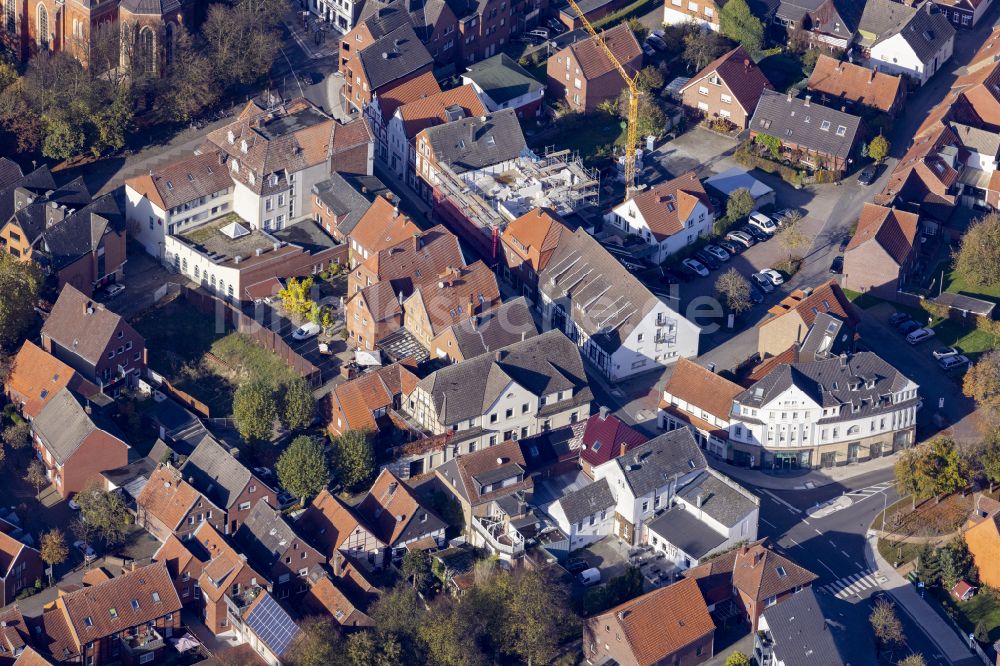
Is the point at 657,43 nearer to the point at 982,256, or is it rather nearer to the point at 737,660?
the point at 982,256

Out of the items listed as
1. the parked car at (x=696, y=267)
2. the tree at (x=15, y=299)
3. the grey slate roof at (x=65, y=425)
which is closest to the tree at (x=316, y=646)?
the grey slate roof at (x=65, y=425)

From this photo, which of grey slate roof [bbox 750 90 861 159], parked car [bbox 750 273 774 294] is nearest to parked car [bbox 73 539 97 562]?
parked car [bbox 750 273 774 294]

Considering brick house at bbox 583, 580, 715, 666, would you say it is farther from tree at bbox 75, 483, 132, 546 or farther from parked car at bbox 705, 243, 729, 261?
parked car at bbox 705, 243, 729, 261

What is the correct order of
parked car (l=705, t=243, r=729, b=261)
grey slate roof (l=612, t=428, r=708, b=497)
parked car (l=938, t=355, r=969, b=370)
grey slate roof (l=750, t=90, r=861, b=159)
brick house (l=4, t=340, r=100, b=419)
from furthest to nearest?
grey slate roof (l=750, t=90, r=861, b=159)
parked car (l=705, t=243, r=729, b=261)
parked car (l=938, t=355, r=969, b=370)
brick house (l=4, t=340, r=100, b=419)
grey slate roof (l=612, t=428, r=708, b=497)

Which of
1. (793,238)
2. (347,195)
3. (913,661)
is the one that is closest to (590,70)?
(793,238)

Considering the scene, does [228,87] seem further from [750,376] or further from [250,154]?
[750,376]
